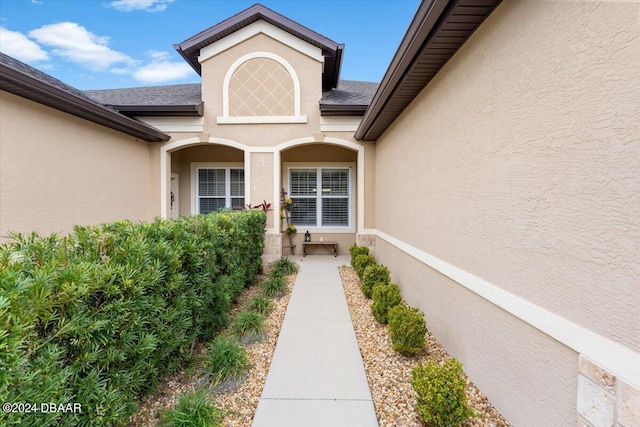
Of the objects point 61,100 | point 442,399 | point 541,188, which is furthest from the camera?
point 61,100

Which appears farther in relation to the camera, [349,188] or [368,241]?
[349,188]

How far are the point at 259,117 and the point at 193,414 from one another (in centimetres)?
783

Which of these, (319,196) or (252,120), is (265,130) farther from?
(319,196)

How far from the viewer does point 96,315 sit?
2.00 m

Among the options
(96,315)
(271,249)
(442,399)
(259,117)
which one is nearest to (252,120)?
(259,117)

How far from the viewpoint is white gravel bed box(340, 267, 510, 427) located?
2646 millimetres

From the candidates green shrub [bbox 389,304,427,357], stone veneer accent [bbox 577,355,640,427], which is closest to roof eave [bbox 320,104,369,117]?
green shrub [bbox 389,304,427,357]

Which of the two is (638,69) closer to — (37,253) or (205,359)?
(37,253)

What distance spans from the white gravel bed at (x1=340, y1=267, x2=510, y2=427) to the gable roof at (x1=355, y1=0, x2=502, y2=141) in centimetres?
364

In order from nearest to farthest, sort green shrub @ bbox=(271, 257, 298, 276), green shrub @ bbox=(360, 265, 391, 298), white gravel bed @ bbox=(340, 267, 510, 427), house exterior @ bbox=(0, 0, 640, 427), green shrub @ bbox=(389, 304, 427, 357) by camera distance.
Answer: house exterior @ bbox=(0, 0, 640, 427)
white gravel bed @ bbox=(340, 267, 510, 427)
green shrub @ bbox=(389, 304, 427, 357)
green shrub @ bbox=(360, 265, 391, 298)
green shrub @ bbox=(271, 257, 298, 276)

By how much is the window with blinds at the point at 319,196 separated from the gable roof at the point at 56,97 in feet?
15.9

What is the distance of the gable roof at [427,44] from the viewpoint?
281 centimetres

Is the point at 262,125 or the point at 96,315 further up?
the point at 262,125

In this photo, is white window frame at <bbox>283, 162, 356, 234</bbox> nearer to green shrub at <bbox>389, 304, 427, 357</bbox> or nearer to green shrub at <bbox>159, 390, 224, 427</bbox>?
green shrub at <bbox>389, 304, 427, 357</bbox>
